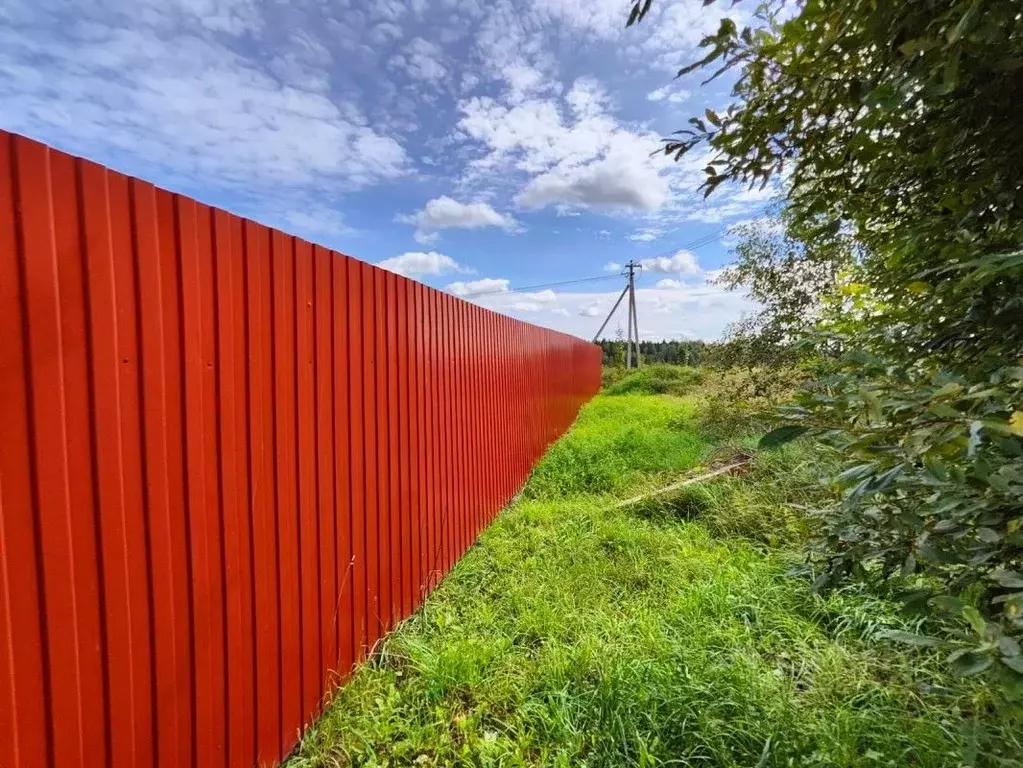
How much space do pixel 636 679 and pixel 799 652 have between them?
0.89 meters

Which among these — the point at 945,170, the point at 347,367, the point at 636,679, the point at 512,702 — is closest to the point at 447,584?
the point at 512,702

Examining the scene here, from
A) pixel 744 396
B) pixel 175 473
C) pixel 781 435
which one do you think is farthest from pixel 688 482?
pixel 175 473

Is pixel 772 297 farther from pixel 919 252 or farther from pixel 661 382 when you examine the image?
pixel 661 382

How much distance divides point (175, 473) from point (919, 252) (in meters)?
2.08

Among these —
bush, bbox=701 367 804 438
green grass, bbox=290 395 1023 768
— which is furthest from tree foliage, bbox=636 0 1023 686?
bush, bbox=701 367 804 438

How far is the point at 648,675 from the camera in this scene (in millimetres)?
2205

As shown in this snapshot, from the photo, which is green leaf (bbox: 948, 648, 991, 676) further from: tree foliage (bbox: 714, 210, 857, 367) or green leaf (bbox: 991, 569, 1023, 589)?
tree foliage (bbox: 714, 210, 857, 367)

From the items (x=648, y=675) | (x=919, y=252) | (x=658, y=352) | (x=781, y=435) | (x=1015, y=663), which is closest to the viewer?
(x=1015, y=663)

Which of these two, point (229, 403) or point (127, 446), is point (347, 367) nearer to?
point (229, 403)

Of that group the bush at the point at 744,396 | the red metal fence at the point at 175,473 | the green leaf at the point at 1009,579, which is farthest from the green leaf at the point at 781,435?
the bush at the point at 744,396

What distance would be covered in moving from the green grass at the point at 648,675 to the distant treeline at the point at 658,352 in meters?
22.3

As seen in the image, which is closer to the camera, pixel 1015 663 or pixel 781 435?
pixel 1015 663

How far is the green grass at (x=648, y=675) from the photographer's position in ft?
6.14

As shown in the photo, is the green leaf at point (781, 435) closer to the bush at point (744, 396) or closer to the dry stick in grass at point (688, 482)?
the dry stick in grass at point (688, 482)
